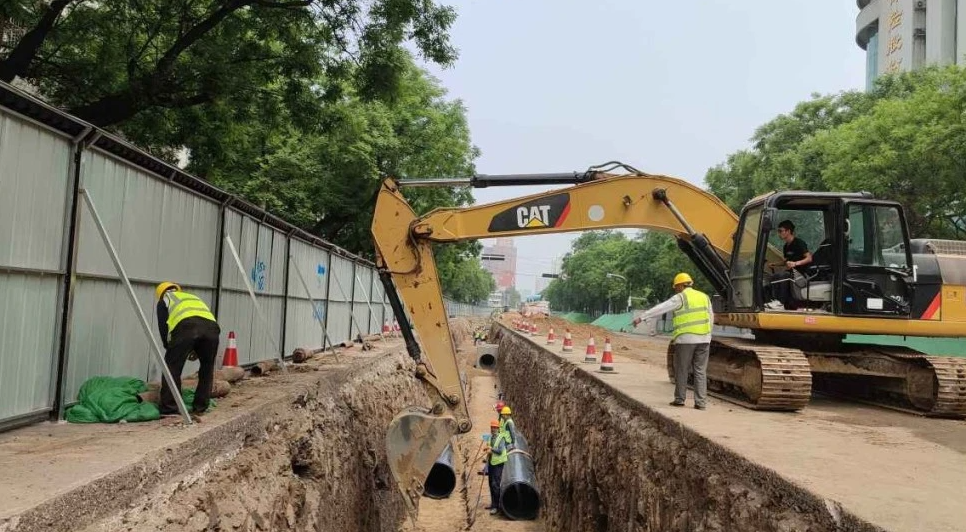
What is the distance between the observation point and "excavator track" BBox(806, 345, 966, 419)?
285 inches

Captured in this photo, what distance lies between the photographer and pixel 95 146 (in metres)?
5.83

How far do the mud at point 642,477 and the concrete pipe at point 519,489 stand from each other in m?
0.27

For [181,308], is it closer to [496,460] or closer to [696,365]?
[696,365]

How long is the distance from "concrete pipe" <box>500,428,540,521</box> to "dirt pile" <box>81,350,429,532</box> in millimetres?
1786

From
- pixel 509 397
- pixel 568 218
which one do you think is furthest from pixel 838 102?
pixel 568 218

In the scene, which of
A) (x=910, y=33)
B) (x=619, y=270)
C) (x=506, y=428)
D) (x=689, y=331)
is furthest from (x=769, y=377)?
(x=619, y=270)

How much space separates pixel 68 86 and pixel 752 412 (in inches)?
481

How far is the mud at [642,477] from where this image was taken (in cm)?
408

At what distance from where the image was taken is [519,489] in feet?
35.1

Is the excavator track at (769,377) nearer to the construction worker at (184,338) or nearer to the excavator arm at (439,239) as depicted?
the excavator arm at (439,239)

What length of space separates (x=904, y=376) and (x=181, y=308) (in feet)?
25.6

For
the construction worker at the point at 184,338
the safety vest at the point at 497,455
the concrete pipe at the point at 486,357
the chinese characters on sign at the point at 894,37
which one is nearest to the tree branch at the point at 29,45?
the construction worker at the point at 184,338

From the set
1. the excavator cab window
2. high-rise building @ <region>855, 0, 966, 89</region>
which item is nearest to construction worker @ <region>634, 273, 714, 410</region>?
the excavator cab window

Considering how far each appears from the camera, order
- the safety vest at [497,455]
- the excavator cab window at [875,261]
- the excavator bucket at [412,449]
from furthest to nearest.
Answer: the safety vest at [497,455]
the excavator cab window at [875,261]
the excavator bucket at [412,449]
